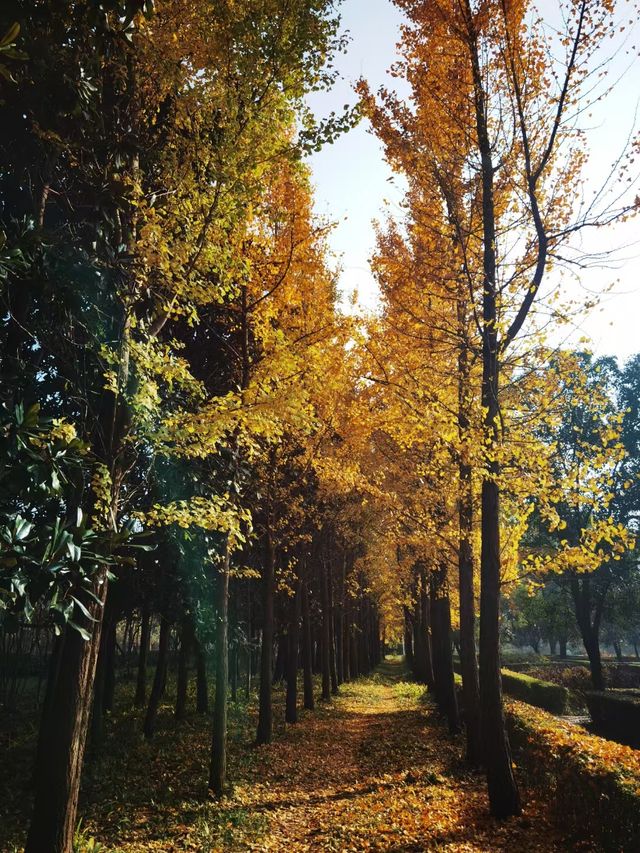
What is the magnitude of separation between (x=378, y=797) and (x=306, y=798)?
1145 millimetres

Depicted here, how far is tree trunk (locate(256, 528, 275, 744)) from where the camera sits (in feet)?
37.7

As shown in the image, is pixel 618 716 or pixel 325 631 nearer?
pixel 618 716

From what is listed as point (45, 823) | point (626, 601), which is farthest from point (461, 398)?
point (626, 601)

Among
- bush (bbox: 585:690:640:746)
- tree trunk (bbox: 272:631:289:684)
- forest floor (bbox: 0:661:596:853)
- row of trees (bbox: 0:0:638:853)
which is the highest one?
row of trees (bbox: 0:0:638:853)

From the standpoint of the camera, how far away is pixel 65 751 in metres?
4.98

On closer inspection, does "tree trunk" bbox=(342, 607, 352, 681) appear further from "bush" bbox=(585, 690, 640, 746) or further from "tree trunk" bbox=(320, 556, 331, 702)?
"bush" bbox=(585, 690, 640, 746)

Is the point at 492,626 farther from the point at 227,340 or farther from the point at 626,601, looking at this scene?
the point at 626,601

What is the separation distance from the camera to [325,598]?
18781 millimetres

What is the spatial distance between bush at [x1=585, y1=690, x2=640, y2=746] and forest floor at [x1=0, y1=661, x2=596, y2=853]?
219 inches

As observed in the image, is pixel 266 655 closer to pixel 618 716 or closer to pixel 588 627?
pixel 618 716

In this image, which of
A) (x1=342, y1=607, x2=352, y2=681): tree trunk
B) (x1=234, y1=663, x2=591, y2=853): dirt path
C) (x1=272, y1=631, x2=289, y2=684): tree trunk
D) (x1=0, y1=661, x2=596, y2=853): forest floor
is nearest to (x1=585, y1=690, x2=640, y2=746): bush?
(x1=234, y1=663, x2=591, y2=853): dirt path

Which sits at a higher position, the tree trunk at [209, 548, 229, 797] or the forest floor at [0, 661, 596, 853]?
the tree trunk at [209, 548, 229, 797]

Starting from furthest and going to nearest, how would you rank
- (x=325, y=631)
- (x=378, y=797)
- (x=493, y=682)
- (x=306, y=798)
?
(x=325, y=631)
(x=306, y=798)
(x=378, y=797)
(x=493, y=682)

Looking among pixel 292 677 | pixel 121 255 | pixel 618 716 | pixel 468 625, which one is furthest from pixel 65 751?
pixel 618 716
